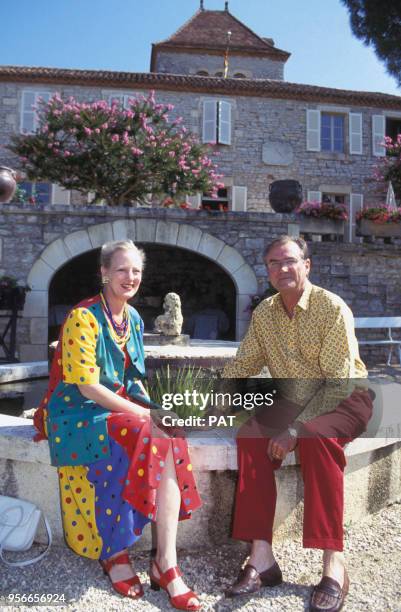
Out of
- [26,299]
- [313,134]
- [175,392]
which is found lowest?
[175,392]

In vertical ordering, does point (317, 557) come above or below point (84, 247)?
below

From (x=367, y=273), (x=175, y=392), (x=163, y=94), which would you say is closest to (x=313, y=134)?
(x=163, y=94)

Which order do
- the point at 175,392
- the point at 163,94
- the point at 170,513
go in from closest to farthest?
the point at 170,513
the point at 175,392
the point at 163,94

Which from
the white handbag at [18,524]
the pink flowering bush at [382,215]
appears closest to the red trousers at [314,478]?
the white handbag at [18,524]

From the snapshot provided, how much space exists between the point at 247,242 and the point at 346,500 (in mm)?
6041

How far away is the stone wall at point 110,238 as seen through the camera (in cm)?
788

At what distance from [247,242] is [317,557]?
249 inches

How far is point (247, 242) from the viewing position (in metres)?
8.20

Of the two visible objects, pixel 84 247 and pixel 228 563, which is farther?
pixel 84 247

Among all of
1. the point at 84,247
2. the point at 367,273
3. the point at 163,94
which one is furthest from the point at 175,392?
the point at 163,94

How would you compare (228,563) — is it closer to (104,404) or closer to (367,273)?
(104,404)

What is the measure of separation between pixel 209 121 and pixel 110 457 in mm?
13871

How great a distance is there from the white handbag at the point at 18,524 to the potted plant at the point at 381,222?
27.5ft

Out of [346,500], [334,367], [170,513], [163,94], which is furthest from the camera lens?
[163,94]
